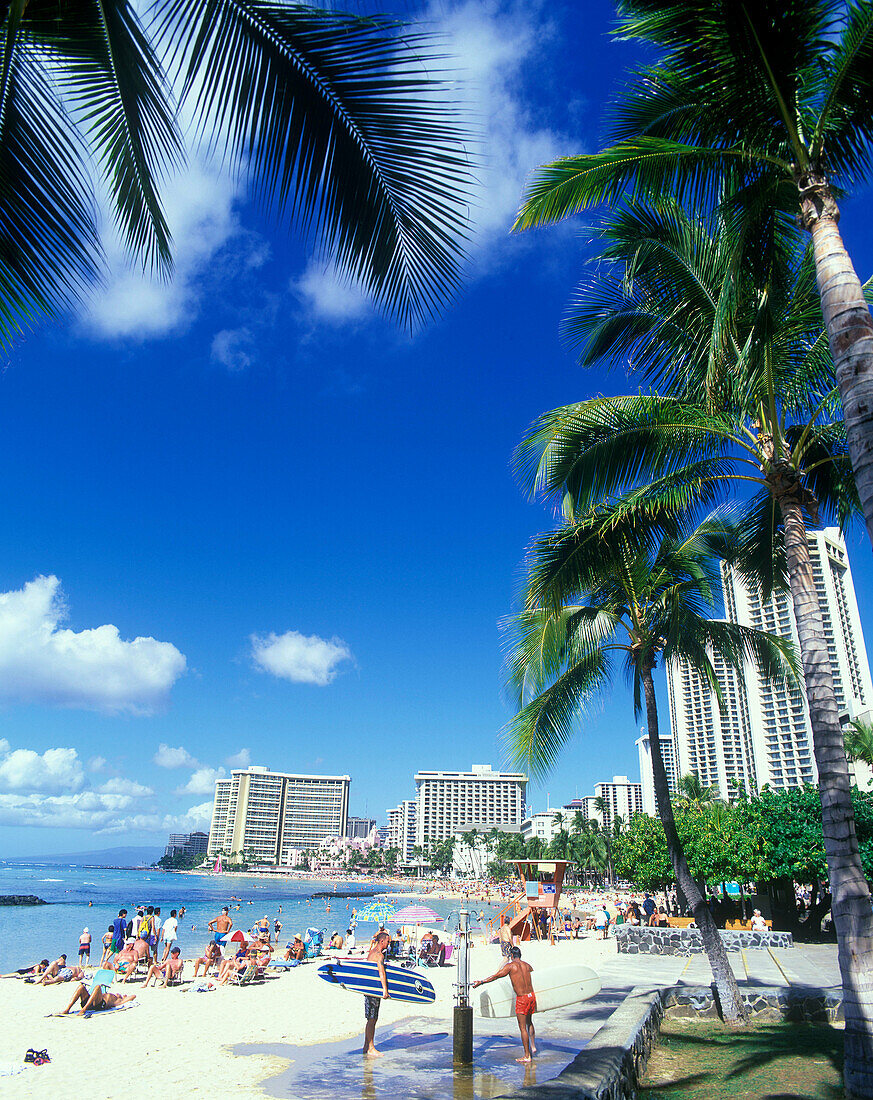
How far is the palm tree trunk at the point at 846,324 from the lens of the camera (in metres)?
4.33

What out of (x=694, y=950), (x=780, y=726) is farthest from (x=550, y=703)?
(x=780, y=726)

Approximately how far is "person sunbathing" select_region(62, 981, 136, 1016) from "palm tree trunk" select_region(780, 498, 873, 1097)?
12.5 metres

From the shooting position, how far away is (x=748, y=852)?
21.5 meters

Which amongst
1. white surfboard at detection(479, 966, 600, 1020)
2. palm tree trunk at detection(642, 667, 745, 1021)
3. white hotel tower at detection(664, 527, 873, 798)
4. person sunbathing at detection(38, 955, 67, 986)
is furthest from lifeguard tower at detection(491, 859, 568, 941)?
white hotel tower at detection(664, 527, 873, 798)

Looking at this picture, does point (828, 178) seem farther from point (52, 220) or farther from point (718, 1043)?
point (718, 1043)

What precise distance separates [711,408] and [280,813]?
204285 millimetres

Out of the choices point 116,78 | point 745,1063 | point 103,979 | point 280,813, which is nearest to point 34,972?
point 103,979

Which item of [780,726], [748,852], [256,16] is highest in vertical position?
[780,726]

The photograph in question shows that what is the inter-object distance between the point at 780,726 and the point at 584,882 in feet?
136

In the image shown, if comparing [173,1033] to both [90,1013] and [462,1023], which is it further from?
[462,1023]

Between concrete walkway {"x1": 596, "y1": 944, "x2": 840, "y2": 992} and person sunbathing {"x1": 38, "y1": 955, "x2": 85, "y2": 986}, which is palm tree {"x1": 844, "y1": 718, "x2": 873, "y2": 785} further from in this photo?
person sunbathing {"x1": 38, "y1": 955, "x2": 85, "y2": 986}

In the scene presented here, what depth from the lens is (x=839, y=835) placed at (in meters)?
5.67

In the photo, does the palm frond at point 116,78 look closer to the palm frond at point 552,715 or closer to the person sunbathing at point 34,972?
the palm frond at point 552,715

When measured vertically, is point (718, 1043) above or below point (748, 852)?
below
